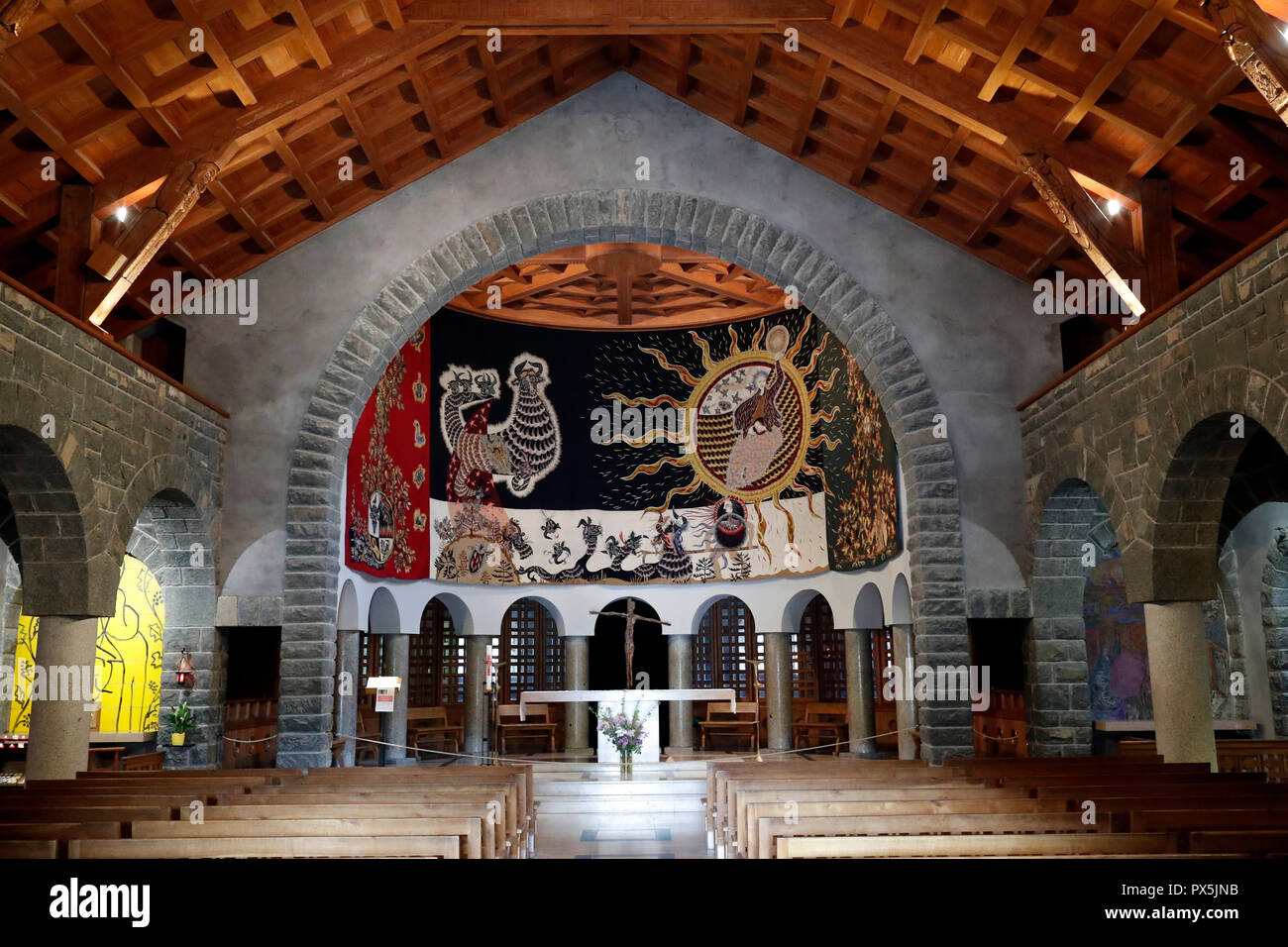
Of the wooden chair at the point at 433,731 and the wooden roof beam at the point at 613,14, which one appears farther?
the wooden chair at the point at 433,731

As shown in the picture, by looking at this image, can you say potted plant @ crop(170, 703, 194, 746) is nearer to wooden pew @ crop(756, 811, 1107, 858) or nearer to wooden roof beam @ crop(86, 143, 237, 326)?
wooden roof beam @ crop(86, 143, 237, 326)

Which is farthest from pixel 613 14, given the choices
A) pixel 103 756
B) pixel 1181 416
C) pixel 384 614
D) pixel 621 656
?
pixel 621 656

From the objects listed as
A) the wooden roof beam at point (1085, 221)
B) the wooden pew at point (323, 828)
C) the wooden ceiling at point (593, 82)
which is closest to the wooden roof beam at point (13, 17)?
the wooden ceiling at point (593, 82)

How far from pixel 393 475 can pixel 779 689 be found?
749cm

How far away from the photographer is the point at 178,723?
10.9 m

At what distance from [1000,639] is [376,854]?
9.50m

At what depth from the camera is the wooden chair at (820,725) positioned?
17969mm

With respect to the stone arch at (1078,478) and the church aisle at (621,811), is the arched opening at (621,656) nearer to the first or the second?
the church aisle at (621,811)

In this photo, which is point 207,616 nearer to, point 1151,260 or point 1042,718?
point 1042,718

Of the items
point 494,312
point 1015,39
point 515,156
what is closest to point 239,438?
point 515,156

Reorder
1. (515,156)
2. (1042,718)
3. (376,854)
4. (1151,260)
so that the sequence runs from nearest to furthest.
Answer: (376,854) → (1151,260) → (1042,718) → (515,156)

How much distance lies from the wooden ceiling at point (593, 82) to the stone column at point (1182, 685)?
292 centimetres

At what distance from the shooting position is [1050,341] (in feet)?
38.5
